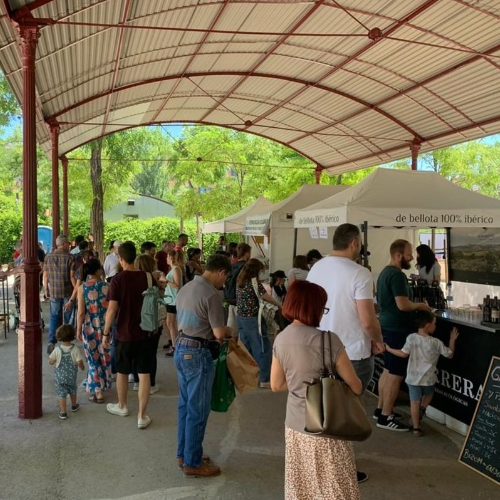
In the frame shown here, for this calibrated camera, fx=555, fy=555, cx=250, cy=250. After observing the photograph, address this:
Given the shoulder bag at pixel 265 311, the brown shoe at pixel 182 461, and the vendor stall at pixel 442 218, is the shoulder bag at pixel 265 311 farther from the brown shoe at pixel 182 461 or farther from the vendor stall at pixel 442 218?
the brown shoe at pixel 182 461

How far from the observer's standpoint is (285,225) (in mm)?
12188

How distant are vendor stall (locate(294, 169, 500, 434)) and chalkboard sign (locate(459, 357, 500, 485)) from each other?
62cm

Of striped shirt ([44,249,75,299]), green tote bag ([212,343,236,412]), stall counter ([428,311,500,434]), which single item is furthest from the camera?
striped shirt ([44,249,75,299])

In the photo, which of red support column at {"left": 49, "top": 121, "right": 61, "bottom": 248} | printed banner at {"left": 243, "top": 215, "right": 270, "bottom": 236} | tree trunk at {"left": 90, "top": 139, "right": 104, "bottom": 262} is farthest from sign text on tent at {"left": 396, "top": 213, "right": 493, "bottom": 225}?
tree trunk at {"left": 90, "top": 139, "right": 104, "bottom": 262}

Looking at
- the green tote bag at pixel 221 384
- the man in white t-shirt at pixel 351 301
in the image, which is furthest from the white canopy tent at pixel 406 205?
the green tote bag at pixel 221 384

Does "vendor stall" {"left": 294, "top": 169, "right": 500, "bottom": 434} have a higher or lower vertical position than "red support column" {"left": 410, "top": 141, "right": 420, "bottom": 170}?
lower

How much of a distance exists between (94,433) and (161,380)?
6.76ft

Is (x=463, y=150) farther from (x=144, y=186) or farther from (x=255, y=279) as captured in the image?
(x=144, y=186)

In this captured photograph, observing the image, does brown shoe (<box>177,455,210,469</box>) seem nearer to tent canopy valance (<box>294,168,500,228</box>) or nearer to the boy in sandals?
the boy in sandals

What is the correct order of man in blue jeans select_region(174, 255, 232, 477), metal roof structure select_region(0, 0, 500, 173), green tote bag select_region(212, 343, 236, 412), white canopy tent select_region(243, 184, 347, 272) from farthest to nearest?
1. white canopy tent select_region(243, 184, 347, 272)
2. metal roof structure select_region(0, 0, 500, 173)
3. green tote bag select_region(212, 343, 236, 412)
4. man in blue jeans select_region(174, 255, 232, 477)

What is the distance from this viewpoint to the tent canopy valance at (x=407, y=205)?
7.00 metres

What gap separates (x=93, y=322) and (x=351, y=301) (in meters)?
3.65

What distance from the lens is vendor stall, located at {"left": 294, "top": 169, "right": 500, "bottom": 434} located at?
17.4 feet

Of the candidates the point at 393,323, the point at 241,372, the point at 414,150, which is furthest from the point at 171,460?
the point at 414,150
